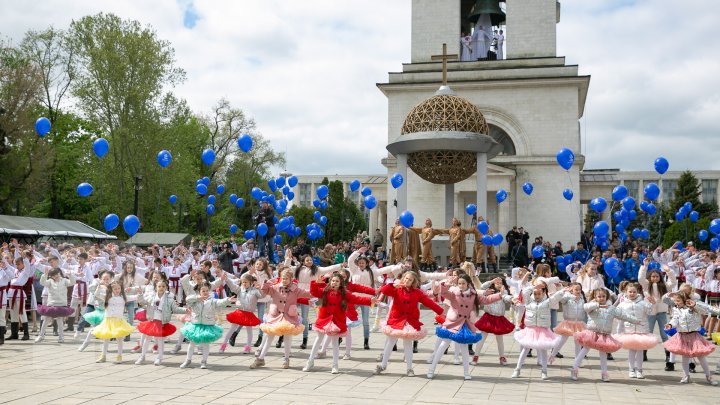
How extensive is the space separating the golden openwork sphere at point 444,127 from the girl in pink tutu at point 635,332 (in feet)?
38.5

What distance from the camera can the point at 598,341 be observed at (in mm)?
10719

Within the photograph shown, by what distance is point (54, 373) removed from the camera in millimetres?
10547

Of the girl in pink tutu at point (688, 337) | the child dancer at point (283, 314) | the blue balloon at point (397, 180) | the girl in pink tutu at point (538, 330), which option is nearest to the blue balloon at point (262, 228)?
the blue balloon at point (397, 180)

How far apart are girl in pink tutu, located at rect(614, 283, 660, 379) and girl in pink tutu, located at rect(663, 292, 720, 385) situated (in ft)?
1.16

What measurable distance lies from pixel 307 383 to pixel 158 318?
139 inches

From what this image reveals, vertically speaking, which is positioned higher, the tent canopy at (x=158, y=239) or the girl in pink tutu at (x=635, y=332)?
the tent canopy at (x=158, y=239)

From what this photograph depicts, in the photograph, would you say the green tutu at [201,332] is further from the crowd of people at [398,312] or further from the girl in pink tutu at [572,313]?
the girl in pink tutu at [572,313]

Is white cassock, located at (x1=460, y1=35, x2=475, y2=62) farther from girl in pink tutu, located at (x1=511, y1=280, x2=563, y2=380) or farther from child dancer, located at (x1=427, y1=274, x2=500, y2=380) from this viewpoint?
child dancer, located at (x1=427, y1=274, x2=500, y2=380)

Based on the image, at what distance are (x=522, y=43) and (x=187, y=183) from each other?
2449 centimetres

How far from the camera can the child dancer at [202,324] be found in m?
11.2

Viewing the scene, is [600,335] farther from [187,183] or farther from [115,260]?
[187,183]

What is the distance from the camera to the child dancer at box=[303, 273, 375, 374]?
36.2 feet

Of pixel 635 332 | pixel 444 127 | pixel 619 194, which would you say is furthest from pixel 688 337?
pixel 444 127

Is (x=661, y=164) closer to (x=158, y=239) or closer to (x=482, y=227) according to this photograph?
(x=482, y=227)
